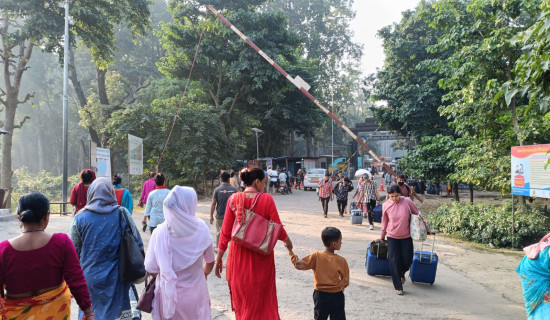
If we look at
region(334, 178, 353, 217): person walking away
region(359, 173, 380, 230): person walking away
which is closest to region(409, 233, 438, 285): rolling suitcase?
region(359, 173, 380, 230): person walking away

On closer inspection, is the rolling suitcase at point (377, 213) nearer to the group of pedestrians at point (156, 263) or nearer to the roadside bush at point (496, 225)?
the roadside bush at point (496, 225)

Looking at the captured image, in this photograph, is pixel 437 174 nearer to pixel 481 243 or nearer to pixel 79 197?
pixel 481 243

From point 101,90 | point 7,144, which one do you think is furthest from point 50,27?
point 101,90

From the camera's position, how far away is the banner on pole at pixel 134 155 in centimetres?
1127

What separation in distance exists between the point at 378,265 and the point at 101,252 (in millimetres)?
4571

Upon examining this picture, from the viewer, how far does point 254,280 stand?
11.4ft

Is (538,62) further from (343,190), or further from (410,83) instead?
(410,83)

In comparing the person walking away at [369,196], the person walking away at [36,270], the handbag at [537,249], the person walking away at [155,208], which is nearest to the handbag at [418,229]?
the handbag at [537,249]

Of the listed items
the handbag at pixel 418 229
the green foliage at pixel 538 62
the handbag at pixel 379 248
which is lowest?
A: the handbag at pixel 379 248

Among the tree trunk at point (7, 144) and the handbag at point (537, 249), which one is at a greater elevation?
the tree trunk at point (7, 144)

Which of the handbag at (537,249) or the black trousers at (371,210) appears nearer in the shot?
the handbag at (537,249)

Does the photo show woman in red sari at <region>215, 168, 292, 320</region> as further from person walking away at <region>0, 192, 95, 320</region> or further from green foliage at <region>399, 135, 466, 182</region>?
green foliage at <region>399, 135, 466, 182</region>

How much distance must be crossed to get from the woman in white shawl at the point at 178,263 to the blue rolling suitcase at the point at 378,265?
12.5 feet

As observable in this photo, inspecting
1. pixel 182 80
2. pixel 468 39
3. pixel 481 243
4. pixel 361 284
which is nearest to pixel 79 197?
pixel 361 284
